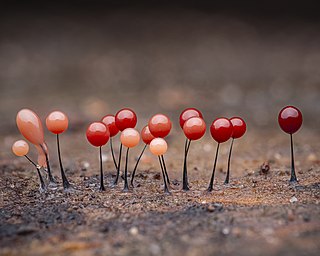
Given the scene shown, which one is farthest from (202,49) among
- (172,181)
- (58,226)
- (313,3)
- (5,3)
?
(58,226)

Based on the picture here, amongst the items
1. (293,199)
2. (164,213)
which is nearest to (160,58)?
(293,199)

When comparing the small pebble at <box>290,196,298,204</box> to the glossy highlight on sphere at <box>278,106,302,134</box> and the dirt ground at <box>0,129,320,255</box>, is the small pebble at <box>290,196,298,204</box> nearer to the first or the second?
the dirt ground at <box>0,129,320,255</box>

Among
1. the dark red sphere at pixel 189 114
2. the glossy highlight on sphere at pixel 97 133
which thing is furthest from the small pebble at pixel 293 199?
the glossy highlight on sphere at pixel 97 133

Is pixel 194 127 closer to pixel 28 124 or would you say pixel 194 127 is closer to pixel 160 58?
pixel 28 124

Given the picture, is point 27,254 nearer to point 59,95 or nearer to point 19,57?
point 59,95

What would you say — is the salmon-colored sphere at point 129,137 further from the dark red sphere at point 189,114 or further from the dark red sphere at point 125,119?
the dark red sphere at point 189,114
